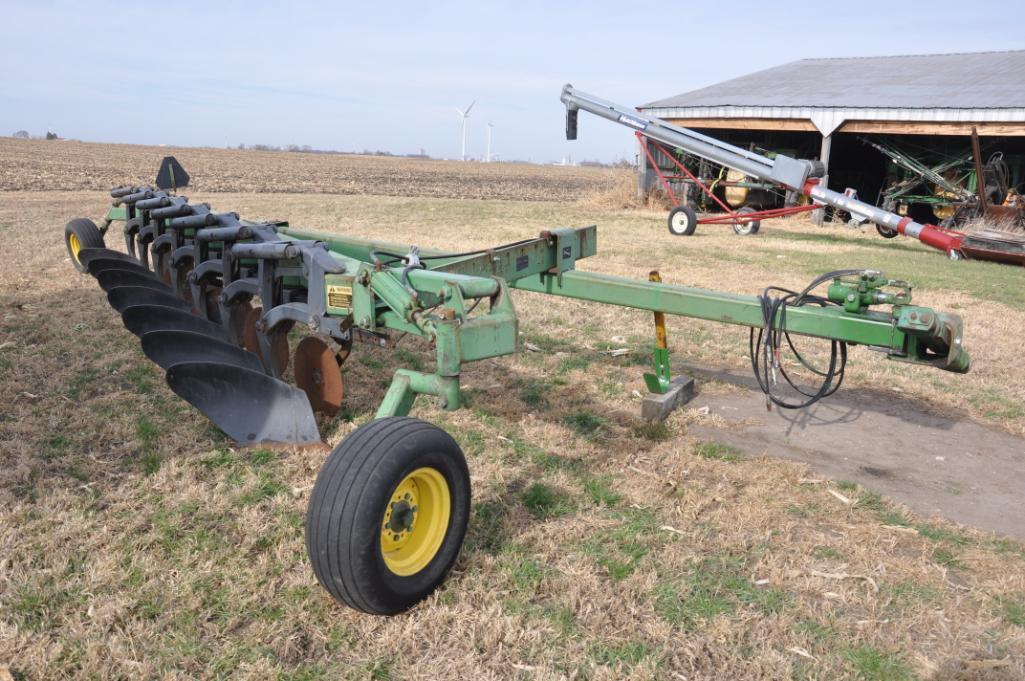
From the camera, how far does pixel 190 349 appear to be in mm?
4512

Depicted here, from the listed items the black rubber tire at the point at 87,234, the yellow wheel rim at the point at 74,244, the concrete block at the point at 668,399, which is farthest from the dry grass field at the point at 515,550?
the yellow wheel rim at the point at 74,244

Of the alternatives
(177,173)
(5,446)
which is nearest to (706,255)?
(177,173)

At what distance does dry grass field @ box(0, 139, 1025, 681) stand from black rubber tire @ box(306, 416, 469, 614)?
163 mm

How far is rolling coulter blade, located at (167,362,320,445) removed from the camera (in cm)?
379

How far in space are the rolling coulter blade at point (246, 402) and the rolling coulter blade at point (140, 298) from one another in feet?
5.02

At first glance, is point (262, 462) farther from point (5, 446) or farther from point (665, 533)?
point (665, 533)

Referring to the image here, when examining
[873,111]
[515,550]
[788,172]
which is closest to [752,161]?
[788,172]

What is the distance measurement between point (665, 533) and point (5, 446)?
10.5 ft

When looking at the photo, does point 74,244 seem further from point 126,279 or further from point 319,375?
point 319,375

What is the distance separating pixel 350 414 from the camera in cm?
438

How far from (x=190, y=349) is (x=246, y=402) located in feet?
2.64

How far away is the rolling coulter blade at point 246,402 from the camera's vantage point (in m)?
3.79

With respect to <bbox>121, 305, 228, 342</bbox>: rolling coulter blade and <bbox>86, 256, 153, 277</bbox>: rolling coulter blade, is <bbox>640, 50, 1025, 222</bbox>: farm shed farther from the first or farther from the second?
<bbox>121, 305, 228, 342</bbox>: rolling coulter blade

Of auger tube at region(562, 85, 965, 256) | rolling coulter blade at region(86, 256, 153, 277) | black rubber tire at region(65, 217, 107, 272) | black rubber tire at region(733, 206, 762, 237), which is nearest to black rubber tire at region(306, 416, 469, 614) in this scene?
rolling coulter blade at region(86, 256, 153, 277)
